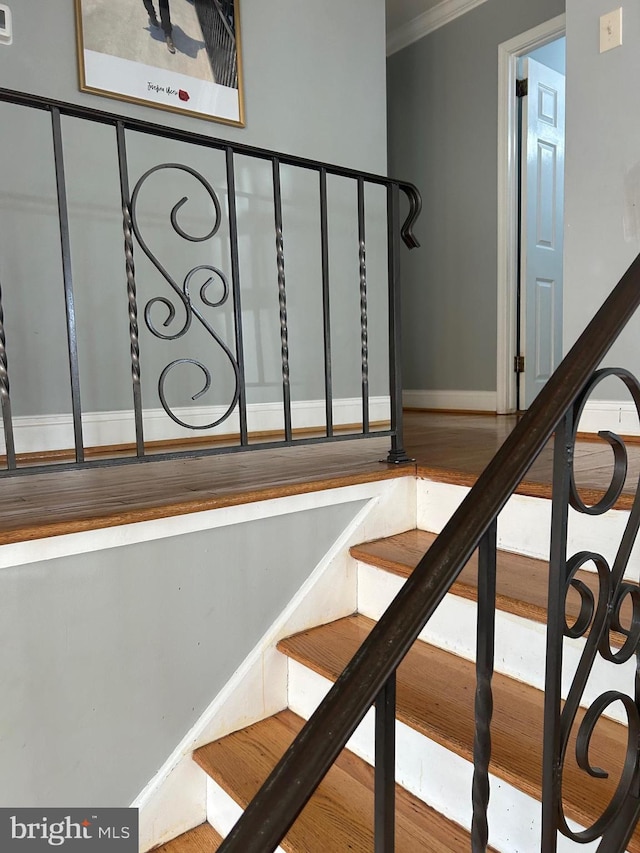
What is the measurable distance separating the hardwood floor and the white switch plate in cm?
154

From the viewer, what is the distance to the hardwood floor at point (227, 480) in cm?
131

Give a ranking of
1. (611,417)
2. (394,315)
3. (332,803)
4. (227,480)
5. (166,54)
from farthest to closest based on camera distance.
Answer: (166,54) → (611,417) → (394,315) → (227,480) → (332,803)

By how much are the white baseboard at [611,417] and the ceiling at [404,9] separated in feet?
10.2

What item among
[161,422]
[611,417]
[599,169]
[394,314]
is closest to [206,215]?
[161,422]

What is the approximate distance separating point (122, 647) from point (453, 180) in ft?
12.4

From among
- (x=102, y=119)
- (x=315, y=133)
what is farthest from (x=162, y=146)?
(x=102, y=119)

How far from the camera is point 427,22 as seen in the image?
4094 mm

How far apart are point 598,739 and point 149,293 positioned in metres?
2.22

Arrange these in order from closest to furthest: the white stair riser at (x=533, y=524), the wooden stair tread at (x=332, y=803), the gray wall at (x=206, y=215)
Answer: the wooden stair tread at (x=332, y=803) < the white stair riser at (x=533, y=524) < the gray wall at (x=206, y=215)

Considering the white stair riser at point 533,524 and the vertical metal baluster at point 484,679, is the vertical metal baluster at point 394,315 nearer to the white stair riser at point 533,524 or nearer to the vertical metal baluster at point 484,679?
the white stair riser at point 533,524

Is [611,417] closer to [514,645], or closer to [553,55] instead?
[514,645]

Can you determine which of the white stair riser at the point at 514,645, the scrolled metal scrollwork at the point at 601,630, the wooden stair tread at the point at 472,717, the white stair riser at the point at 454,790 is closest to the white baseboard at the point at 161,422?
the wooden stair tread at the point at 472,717

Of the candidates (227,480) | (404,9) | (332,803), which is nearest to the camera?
(332,803)

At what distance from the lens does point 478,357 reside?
4066mm
